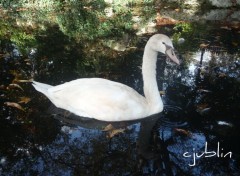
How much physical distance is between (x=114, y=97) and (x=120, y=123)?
0.51 metres

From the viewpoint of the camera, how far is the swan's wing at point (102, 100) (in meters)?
5.38

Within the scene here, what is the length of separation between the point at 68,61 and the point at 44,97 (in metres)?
2.20

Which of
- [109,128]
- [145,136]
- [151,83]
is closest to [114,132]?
[109,128]

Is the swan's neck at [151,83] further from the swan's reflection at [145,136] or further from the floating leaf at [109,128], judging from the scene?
the floating leaf at [109,128]

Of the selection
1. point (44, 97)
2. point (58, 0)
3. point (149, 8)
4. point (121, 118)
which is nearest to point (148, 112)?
point (121, 118)

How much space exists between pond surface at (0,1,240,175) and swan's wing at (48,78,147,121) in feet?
0.69

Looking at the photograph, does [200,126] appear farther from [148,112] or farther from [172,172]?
[172,172]

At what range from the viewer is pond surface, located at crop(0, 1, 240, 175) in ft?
15.5

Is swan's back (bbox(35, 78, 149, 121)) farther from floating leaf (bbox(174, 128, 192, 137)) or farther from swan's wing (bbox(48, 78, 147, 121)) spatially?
floating leaf (bbox(174, 128, 192, 137))

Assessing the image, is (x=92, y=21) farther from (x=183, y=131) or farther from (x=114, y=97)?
(x=183, y=131)

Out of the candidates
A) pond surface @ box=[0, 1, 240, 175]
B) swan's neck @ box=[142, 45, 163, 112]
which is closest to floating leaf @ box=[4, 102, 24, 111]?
pond surface @ box=[0, 1, 240, 175]

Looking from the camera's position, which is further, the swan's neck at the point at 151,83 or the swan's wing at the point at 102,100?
the swan's neck at the point at 151,83

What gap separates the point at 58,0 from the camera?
15.3 m

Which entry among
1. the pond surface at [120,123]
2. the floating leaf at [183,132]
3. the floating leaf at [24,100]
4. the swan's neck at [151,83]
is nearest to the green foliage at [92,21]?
the pond surface at [120,123]
